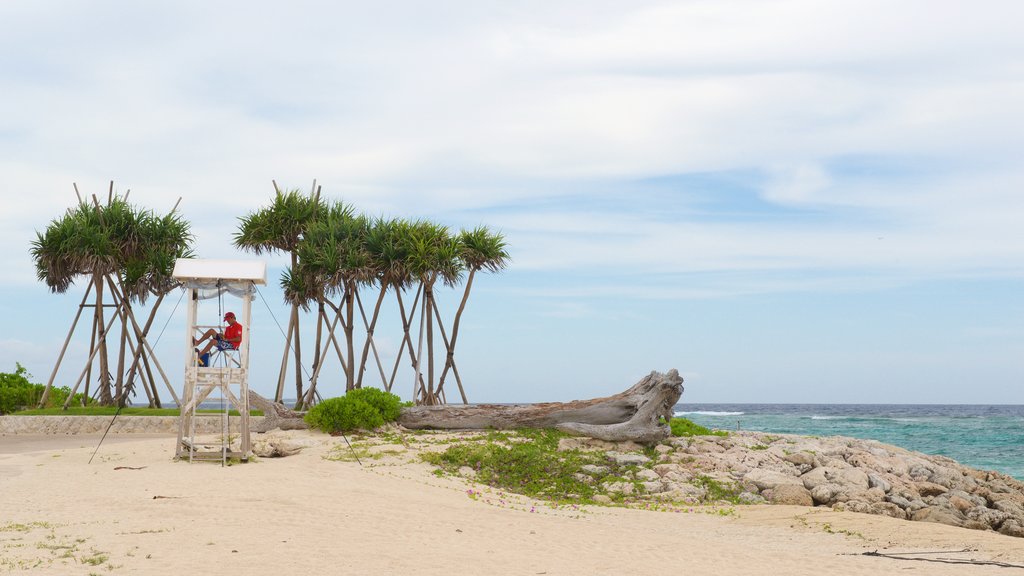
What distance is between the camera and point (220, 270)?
1492 centimetres

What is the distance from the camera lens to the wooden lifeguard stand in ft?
48.7

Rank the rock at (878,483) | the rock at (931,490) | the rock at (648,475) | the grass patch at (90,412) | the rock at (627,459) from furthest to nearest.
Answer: the grass patch at (90,412), the rock at (931,490), the rock at (627,459), the rock at (878,483), the rock at (648,475)

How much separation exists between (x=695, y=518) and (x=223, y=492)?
671 cm

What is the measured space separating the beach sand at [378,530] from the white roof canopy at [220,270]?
318 cm

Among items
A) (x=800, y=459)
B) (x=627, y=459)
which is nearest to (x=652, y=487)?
(x=627, y=459)

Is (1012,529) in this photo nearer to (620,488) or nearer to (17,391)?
(620,488)

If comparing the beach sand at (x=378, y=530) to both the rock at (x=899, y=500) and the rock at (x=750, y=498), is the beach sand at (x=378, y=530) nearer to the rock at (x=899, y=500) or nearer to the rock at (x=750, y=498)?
the rock at (x=750, y=498)

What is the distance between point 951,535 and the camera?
39.4ft

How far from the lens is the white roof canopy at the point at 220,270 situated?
14.9m

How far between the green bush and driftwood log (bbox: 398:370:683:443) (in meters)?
0.41

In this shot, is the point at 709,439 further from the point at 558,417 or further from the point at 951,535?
the point at 951,535

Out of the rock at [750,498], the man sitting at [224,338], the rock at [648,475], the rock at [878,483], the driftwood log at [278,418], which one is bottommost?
the rock at [750,498]

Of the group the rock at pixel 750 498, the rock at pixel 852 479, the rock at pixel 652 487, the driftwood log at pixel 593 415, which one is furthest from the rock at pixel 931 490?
the rock at pixel 652 487

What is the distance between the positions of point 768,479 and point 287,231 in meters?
16.2
